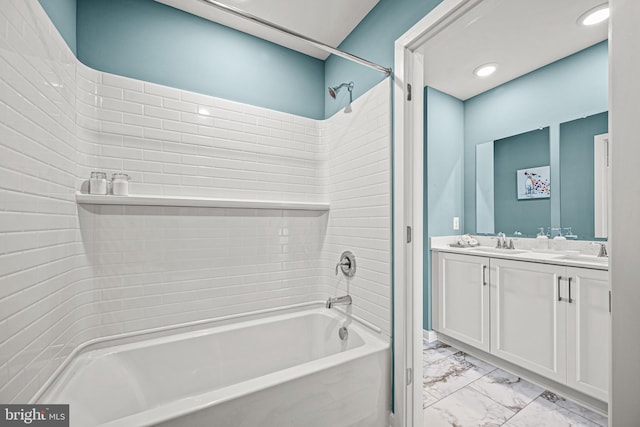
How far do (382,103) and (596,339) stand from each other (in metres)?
1.95

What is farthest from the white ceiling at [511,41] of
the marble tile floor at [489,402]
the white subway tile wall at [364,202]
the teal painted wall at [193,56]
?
the marble tile floor at [489,402]

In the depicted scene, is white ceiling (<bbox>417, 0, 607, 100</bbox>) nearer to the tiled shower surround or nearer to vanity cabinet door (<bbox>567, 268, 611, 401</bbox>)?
the tiled shower surround

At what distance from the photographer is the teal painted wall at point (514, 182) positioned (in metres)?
2.54

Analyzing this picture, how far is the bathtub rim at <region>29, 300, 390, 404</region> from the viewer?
1304 millimetres

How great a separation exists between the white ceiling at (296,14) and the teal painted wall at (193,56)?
2.2 inches

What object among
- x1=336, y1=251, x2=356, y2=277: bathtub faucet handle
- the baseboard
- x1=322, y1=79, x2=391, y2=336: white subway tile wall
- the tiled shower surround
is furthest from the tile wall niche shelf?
the baseboard

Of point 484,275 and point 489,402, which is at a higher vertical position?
point 484,275

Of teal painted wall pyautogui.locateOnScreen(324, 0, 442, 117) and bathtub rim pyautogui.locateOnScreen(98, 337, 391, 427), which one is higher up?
teal painted wall pyautogui.locateOnScreen(324, 0, 442, 117)

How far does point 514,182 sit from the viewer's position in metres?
2.77

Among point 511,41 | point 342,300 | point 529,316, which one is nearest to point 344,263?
point 342,300

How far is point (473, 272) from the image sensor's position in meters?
2.41

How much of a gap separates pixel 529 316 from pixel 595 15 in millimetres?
2138

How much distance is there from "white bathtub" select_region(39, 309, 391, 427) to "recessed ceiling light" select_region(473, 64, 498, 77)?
99.2 inches

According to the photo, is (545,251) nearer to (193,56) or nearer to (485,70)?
(485,70)
